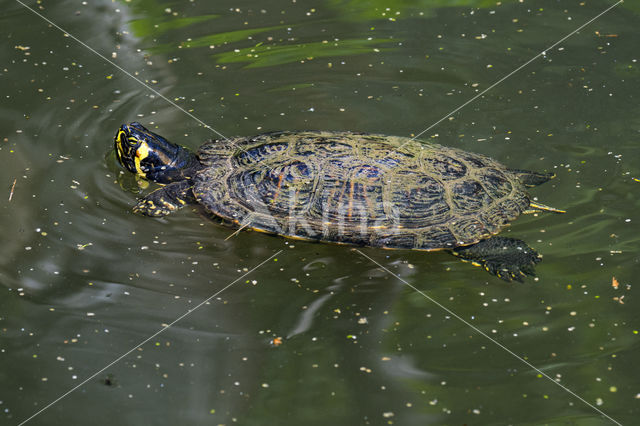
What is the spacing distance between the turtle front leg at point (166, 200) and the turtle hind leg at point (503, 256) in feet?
6.67

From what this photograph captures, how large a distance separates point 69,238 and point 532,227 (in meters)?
Result: 3.32

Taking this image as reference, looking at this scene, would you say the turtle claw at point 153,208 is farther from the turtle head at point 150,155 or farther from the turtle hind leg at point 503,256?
the turtle hind leg at point 503,256

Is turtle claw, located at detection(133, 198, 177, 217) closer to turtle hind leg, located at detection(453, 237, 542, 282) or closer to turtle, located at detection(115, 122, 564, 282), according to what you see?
turtle, located at detection(115, 122, 564, 282)

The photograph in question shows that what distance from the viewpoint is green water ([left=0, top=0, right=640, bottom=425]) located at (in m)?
3.65

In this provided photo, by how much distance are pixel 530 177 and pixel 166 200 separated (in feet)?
9.03

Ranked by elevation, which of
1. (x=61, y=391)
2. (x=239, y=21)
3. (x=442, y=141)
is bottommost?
(x=61, y=391)

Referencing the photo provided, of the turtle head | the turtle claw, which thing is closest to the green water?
the turtle claw

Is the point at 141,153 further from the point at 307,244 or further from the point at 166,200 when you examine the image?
the point at 307,244

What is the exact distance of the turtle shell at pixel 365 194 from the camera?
434 cm

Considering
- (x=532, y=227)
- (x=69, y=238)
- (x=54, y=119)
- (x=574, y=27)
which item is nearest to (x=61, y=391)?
(x=69, y=238)

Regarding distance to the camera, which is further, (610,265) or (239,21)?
(239,21)

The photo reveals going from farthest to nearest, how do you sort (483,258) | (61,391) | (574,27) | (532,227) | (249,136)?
(574,27) → (249,136) → (532,227) → (483,258) → (61,391)

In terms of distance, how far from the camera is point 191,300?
4.19m

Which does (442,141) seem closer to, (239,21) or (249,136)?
(249,136)
